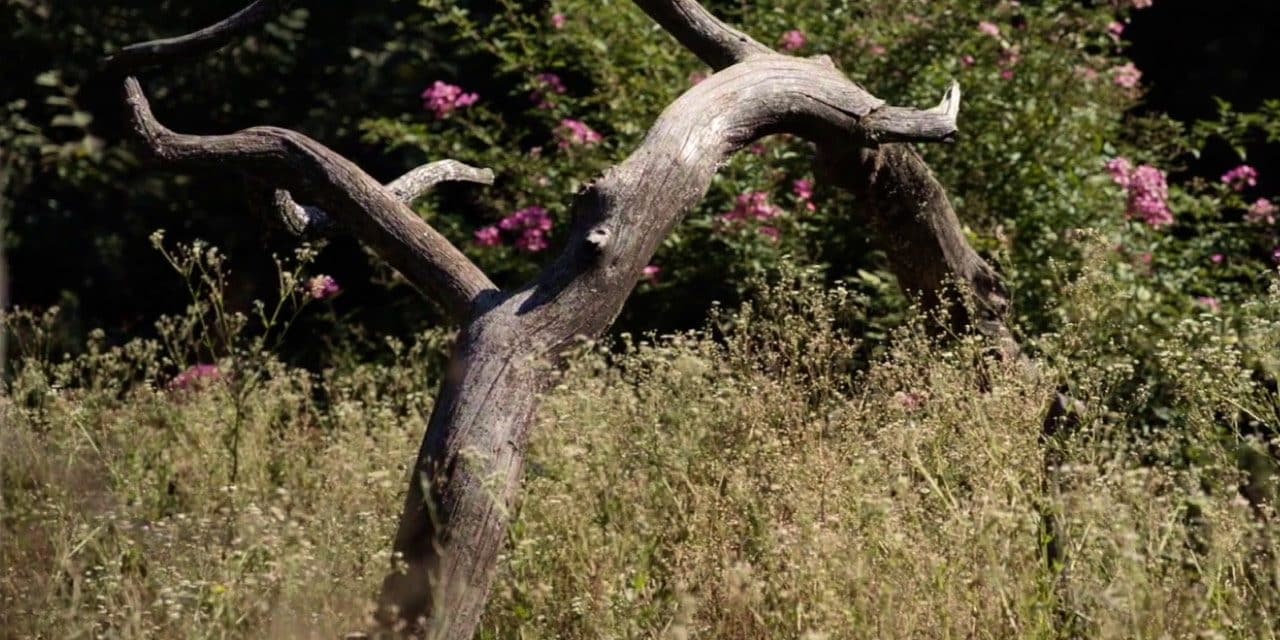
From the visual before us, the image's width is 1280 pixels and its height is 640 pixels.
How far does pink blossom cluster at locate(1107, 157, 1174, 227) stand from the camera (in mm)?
6070

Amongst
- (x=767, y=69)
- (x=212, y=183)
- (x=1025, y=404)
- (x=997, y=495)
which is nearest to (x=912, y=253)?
(x=767, y=69)

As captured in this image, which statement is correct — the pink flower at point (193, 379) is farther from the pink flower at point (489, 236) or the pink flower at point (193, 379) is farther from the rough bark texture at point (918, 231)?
the rough bark texture at point (918, 231)

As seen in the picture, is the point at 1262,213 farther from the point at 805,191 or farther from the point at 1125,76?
the point at 805,191

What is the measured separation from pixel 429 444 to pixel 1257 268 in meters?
4.01

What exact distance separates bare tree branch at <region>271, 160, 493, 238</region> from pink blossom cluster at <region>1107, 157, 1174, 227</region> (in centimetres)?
280

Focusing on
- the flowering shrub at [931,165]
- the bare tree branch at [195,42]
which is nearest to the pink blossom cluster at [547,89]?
the flowering shrub at [931,165]

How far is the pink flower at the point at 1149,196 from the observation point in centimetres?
607

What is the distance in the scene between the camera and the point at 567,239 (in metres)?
3.70

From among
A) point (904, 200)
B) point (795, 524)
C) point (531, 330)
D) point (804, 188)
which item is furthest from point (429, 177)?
point (804, 188)

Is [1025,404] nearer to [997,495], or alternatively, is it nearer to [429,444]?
[997,495]

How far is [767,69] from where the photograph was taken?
4.13 m

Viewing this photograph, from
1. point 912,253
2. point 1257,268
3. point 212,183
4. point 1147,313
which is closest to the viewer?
point 912,253

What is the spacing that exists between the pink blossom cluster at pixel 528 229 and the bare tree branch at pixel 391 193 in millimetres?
2165

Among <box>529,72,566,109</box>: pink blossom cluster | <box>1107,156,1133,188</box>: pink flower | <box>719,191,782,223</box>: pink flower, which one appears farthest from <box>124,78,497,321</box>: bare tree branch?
<box>1107,156,1133,188</box>: pink flower
